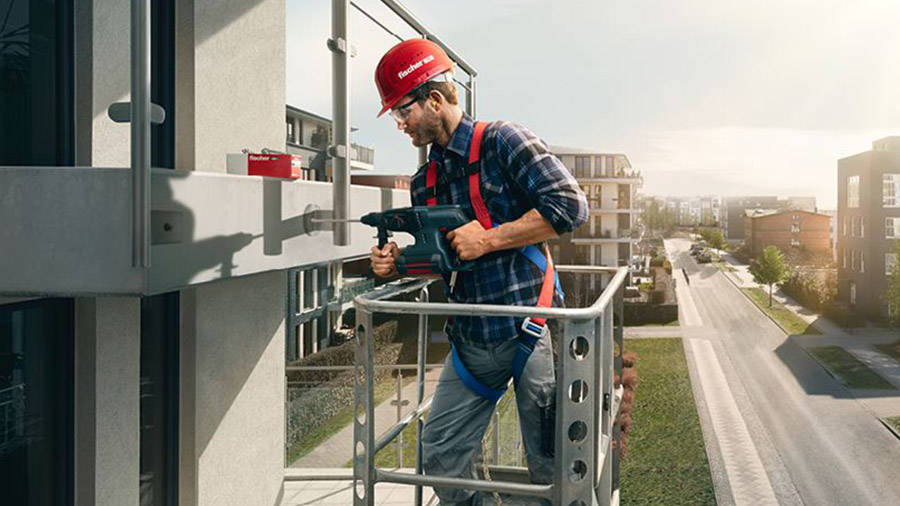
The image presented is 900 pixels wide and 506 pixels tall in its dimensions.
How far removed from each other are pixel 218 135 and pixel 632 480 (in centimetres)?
1482

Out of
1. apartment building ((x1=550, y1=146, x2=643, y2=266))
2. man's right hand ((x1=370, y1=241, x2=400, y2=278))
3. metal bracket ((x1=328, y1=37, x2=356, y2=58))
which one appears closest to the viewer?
Answer: man's right hand ((x1=370, y1=241, x2=400, y2=278))

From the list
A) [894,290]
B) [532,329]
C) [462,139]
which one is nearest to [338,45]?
[462,139]

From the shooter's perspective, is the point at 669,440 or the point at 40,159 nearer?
the point at 40,159

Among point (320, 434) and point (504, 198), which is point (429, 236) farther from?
point (320, 434)

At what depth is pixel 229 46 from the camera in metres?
3.95

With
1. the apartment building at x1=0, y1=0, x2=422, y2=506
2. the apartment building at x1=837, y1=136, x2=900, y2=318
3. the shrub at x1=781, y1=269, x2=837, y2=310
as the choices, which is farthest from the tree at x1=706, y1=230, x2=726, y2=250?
the apartment building at x1=0, y1=0, x2=422, y2=506

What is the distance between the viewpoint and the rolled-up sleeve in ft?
6.89

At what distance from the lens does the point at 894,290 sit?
1272 inches

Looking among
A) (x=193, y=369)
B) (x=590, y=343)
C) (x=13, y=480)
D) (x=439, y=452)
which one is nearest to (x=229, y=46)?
(x=193, y=369)

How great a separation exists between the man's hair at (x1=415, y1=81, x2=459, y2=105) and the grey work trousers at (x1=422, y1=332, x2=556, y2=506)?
75 cm

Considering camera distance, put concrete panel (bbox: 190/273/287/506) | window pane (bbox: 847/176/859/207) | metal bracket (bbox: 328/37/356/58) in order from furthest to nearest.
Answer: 1. window pane (bbox: 847/176/859/207)
2. concrete panel (bbox: 190/273/287/506)
3. metal bracket (bbox: 328/37/356/58)

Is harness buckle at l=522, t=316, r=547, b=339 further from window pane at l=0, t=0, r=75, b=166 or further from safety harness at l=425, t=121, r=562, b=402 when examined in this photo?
window pane at l=0, t=0, r=75, b=166

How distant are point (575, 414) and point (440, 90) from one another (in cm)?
103

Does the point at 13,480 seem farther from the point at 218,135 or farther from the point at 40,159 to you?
the point at 218,135
